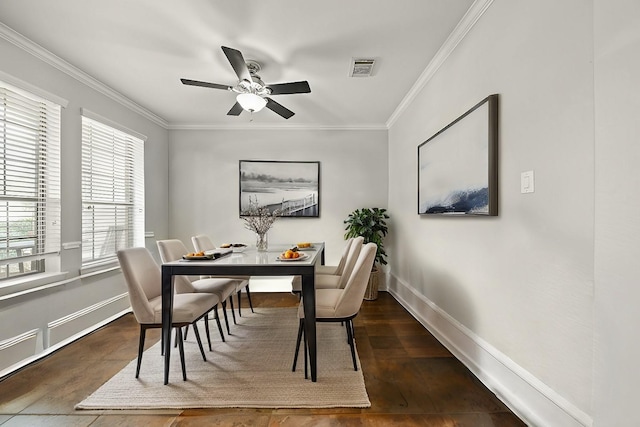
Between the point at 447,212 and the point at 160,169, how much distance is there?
399cm

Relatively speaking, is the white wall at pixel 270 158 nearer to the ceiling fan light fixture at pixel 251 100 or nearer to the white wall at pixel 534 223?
the ceiling fan light fixture at pixel 251 100

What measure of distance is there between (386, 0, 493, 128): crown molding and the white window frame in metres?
3.42

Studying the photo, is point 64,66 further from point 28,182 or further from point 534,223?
point 534,223

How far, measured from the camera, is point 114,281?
11.1 ft

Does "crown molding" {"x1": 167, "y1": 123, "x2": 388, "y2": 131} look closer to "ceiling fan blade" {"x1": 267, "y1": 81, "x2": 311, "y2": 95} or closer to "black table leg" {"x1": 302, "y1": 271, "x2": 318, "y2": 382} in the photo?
"ceiling fan blade" {"x1": 267, "y1": 81, "x2": 311, "y2": 95}

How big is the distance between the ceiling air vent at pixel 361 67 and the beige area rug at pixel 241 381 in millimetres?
2536

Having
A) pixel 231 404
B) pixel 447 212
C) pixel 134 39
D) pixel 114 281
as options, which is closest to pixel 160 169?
pixel 114 281

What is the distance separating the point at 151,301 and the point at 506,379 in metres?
2.43

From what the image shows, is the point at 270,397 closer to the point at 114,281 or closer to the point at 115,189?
the point at 114,281

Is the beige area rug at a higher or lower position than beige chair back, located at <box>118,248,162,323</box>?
lower

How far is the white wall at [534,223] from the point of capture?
127cm

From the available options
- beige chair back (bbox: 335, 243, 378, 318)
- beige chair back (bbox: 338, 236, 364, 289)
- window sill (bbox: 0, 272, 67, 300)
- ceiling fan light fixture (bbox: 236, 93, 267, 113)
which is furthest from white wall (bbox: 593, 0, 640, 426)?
window sill (bbox: 0, 272, 67, 300)

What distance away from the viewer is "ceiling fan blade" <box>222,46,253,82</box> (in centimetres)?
200

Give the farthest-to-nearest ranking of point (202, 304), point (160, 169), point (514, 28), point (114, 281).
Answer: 1. point (160, 169)
2. point (114, 281)
3. point (202, 304)
4. point (514, 28)
